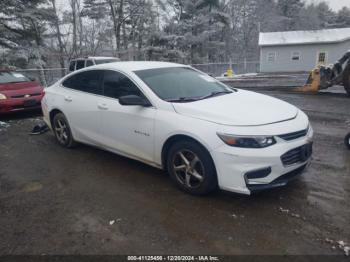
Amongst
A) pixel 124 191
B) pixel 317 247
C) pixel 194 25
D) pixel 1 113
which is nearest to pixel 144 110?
pixel 124 191

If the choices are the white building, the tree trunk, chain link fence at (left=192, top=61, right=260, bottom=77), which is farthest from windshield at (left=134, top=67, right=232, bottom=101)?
the white building

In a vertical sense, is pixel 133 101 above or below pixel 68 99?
above

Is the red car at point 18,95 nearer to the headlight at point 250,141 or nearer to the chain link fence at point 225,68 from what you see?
the headlight at point 250,141

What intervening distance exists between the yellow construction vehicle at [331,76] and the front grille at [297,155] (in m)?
8.21

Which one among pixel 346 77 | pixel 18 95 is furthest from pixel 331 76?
pixel 18 95

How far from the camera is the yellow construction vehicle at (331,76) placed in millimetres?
10469

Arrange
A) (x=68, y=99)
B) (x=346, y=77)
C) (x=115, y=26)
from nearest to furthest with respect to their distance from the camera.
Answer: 1. (x=68, y=99)
2. (x=346, y=77)
3. (x=115, y=26)

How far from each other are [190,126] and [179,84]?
1059mm

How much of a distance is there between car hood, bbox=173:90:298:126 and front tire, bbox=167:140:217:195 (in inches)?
14.7

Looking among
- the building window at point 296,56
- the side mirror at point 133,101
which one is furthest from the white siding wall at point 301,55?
the side mirror at point 133,101

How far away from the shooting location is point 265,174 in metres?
3.23

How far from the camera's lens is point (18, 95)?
8289mm

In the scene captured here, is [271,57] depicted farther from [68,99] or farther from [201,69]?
[68,99]

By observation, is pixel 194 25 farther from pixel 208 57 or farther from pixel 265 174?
pixel 265 174
